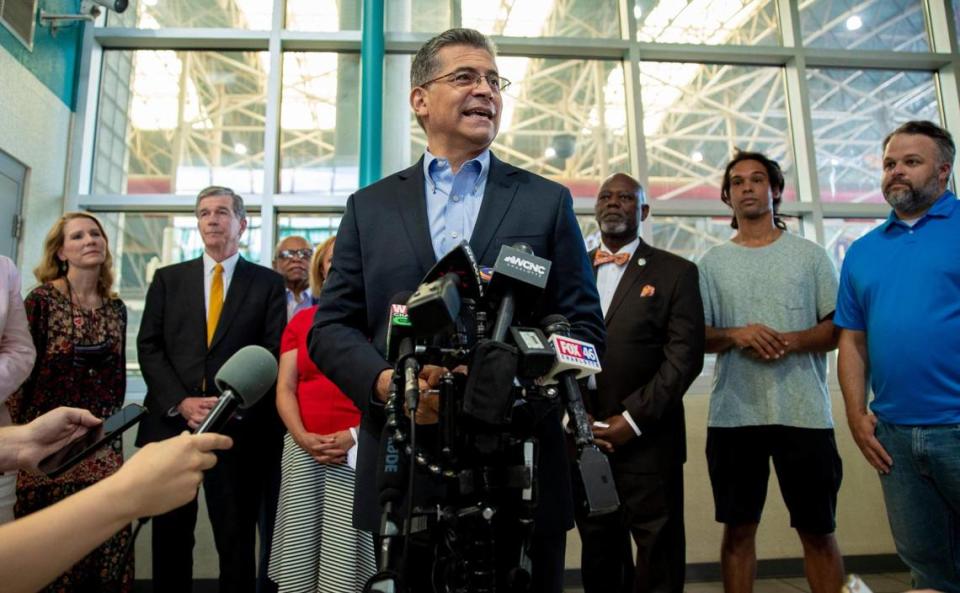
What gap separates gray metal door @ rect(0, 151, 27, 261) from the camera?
3.65m

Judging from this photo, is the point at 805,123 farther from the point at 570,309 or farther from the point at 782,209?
the point at 570,309

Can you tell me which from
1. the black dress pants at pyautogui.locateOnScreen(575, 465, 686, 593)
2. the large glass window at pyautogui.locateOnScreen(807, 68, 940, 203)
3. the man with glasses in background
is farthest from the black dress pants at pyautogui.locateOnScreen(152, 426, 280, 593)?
the large glass window at pyautogui.locateOnScreen(807, 68, 940, 203)

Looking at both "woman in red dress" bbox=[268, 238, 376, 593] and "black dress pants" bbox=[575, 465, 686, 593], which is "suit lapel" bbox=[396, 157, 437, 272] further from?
"black dress pants" bbox=[575, 465, 686, 593]

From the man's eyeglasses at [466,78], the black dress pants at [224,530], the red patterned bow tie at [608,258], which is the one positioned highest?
the man's eyeglasses at [466,78]

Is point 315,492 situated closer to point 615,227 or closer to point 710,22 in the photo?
point 615,227

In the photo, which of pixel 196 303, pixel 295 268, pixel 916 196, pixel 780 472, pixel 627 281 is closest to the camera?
pixel 916 196

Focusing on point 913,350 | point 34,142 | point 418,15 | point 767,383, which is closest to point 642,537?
point 767,383

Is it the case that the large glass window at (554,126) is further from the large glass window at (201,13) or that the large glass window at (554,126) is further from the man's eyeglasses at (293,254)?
the man's eyeglasses at (293,254)

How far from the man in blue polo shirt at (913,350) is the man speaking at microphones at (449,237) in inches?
50.9

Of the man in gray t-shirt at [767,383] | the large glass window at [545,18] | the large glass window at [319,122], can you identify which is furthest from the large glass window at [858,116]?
the large glass window at [319,122]

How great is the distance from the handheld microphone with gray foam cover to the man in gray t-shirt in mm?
1964

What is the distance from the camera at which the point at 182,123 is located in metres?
4.62

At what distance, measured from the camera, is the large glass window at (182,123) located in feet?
14.9

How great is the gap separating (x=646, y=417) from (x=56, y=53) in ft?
14.0
